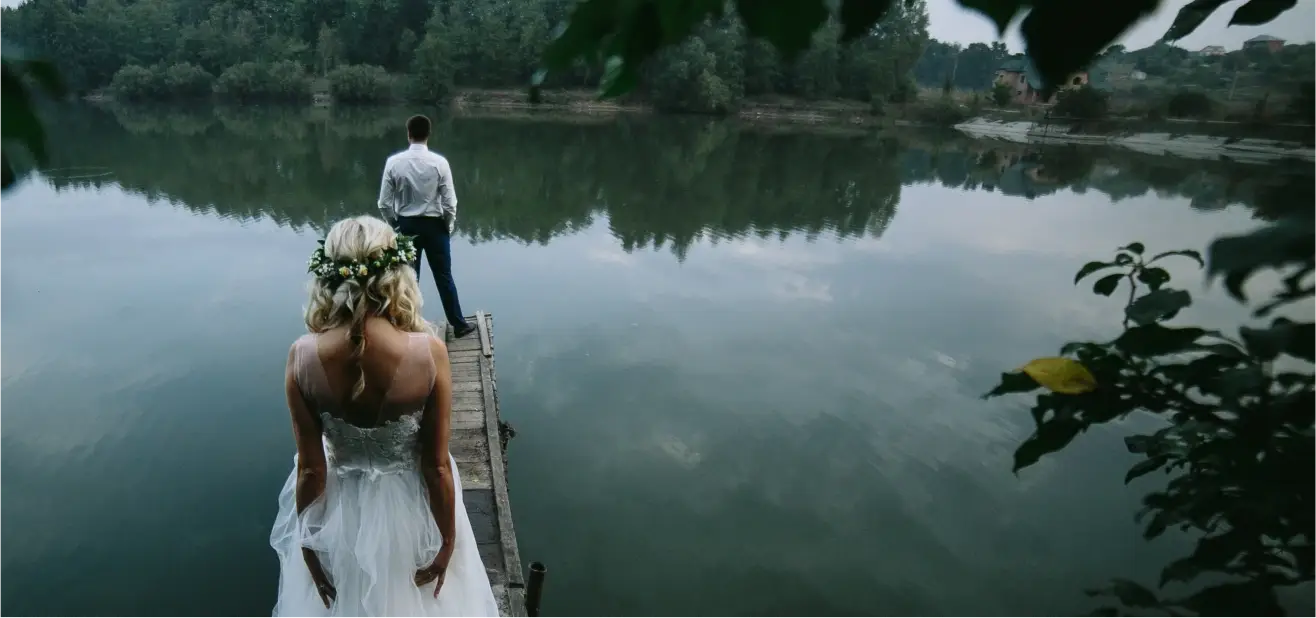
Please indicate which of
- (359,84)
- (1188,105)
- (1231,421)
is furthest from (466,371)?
(359,84)

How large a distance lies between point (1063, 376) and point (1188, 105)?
0.81 m

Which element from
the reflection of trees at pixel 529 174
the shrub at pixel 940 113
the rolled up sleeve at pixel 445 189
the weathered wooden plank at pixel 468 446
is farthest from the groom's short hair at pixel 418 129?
the shrub at pixel 940 113

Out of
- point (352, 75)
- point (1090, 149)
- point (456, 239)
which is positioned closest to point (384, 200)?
point (456, 239)

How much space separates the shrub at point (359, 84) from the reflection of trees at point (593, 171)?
1479 centimetres

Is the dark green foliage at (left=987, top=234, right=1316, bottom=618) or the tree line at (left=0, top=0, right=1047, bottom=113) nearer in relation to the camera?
the dark green foliage at (left=987, top=234, right=1316, bottom=618)

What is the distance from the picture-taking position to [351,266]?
2.17 meters

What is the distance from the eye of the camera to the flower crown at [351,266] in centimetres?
216

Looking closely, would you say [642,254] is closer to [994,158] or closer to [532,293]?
[532,293]

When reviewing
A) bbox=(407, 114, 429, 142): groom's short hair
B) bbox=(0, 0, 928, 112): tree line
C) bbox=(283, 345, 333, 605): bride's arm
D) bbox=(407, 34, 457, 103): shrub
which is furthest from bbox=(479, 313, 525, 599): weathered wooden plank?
bbox=(407, 34, 457, 103): shrub

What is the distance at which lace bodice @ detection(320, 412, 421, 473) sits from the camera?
7.46 ft

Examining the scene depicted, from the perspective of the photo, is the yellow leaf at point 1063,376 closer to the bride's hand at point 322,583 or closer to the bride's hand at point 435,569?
the bride's hand at point 435,569

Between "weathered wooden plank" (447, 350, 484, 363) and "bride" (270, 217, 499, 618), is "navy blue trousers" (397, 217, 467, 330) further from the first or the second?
"bride" (270, 217, 499, 618)

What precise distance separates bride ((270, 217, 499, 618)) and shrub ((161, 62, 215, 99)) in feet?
179

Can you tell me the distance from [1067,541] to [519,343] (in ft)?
18.6
